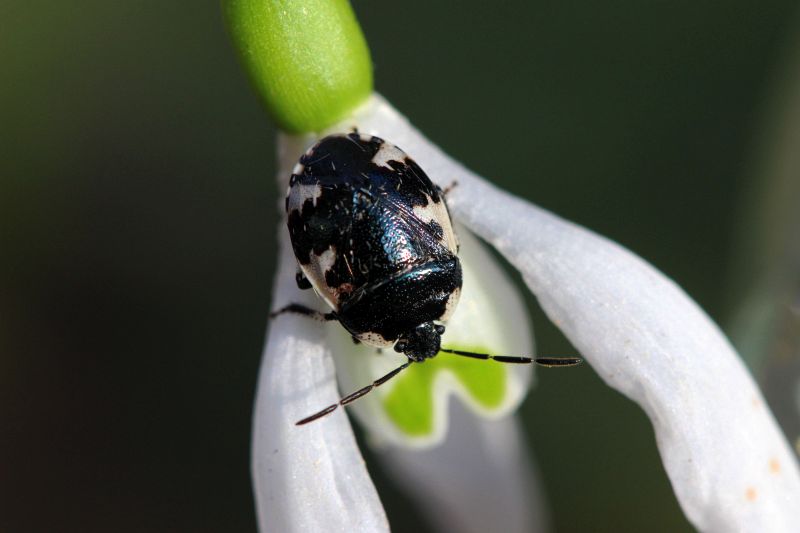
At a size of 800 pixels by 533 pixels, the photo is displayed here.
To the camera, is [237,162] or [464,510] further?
[237,162]

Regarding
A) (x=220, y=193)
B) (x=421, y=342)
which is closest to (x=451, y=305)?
(x=421, y=342)

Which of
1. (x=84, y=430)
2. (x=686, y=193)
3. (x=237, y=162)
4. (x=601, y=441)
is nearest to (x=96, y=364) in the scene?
(x=84, y=430)

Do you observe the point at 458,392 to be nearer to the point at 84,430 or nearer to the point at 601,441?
the point at 601,441

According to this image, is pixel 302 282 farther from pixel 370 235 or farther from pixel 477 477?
pixel 477 477

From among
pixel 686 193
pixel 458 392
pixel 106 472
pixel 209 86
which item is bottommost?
pixel 106 472

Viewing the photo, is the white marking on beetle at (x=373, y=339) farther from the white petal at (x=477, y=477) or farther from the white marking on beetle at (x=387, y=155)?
the white petal at (x=477, y=477)

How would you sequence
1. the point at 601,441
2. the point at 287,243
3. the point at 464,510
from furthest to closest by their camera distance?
the point at 601,441
the point at 464,510
the point at 287,243
